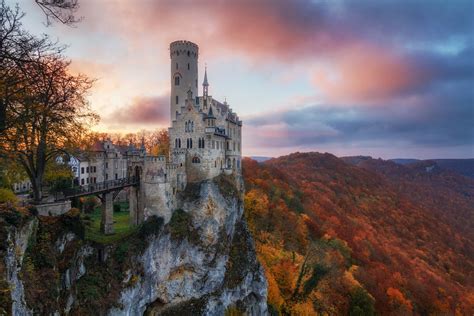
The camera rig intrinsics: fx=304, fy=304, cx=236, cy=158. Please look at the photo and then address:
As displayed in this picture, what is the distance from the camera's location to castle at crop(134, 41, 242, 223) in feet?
104

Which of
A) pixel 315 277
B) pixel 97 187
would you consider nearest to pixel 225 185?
pixel 97 187

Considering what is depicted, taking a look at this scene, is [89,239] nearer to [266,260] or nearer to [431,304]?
[266,260]

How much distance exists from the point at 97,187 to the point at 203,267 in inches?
565

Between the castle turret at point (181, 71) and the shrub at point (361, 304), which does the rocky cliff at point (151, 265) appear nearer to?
the castle turret at point (181, 71)

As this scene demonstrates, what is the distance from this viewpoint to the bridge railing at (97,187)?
82.0 feet

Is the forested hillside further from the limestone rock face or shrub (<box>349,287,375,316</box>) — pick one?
the limestone rock face

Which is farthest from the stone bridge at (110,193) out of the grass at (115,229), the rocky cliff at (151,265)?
the rocky cliff at (151,265)

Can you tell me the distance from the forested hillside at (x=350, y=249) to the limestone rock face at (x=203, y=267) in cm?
780

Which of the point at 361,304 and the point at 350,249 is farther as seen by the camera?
the point at 350,249

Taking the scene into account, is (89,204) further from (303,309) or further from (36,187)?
(303,309)

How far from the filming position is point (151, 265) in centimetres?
3016

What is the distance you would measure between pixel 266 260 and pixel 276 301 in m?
6.20

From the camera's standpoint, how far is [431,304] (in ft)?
175

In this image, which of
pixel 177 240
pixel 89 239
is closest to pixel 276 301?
pixel 177 240
